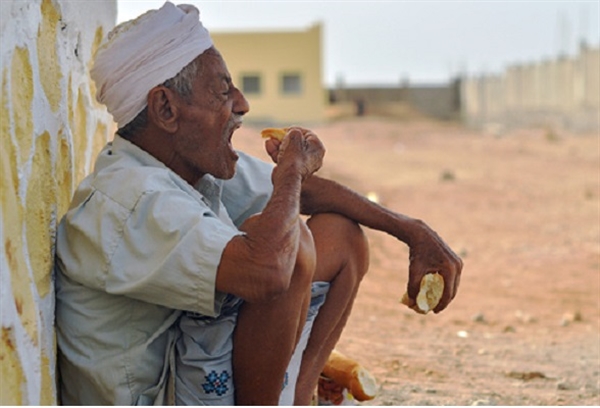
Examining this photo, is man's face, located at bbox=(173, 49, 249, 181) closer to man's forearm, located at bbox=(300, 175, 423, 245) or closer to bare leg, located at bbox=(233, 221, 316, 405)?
bare leg, located at bbox=(233, 221, 316, 405)

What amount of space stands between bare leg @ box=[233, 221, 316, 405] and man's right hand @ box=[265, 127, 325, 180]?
18 cm

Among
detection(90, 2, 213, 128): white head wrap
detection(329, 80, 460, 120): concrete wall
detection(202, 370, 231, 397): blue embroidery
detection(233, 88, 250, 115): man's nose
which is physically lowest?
detection(329, 80, 460, 120): concrete wall

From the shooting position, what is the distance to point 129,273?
8.05 feet

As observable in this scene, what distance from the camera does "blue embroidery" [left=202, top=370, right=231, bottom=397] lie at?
2.61 m

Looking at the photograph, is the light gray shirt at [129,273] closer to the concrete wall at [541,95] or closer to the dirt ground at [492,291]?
the dirt ground at [492,291]

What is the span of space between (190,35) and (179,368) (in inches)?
31.4

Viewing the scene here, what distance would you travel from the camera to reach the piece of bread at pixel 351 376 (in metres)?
3.49

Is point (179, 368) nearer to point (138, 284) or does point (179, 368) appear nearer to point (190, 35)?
point (138, 284)

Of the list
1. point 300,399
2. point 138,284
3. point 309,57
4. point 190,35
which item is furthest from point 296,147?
point 309,57

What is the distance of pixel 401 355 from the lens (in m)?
4.94

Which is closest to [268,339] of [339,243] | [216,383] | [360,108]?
[216,383]

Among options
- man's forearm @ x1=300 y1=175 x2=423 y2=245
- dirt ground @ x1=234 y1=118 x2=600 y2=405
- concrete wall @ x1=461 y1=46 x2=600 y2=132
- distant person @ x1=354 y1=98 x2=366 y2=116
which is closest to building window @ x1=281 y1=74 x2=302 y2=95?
distant person @ x1=354 y1=98 x2=366 y2=116

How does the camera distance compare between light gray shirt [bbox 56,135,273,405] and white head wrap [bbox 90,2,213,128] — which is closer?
light gray shirt [bbox 56,135,273,405]

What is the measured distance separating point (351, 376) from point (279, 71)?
33787mm
